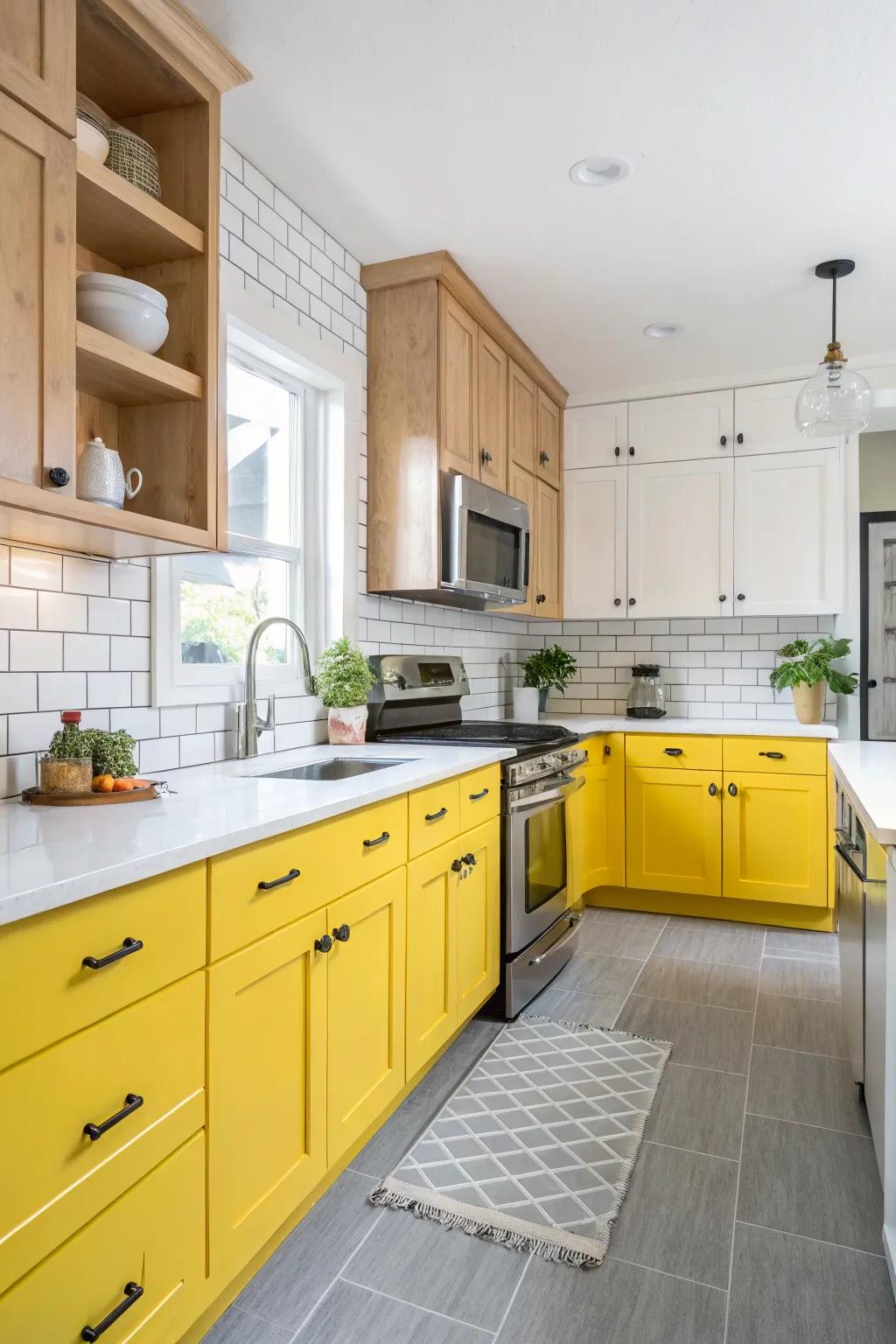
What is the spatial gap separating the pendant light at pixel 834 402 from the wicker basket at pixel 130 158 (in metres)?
2.01

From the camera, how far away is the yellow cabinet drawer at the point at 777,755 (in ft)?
11.9

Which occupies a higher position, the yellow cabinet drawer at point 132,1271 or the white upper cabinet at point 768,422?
the white upper cabinet at point 768,422

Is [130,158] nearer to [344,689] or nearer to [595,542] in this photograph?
[344,689]

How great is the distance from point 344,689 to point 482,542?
0.87m

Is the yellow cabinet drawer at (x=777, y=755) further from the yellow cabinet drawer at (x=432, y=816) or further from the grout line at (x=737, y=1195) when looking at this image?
the yellow cabinet drawer at (x=432, y=816)

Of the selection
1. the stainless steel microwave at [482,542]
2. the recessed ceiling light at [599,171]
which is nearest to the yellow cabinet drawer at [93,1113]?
the stainless steel microwave at [482,542]

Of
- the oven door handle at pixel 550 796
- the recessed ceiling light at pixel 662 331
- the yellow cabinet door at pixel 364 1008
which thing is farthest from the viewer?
the recessed ceiling light at pixel 662 331

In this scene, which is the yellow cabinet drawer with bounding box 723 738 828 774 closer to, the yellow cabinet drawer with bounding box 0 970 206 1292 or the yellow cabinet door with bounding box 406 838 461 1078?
the yellow cabinet door with bounding box 406 838 461 1078

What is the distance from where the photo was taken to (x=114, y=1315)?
3.68 ft

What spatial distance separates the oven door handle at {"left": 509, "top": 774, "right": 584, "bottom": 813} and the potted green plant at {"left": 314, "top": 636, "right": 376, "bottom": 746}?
569 mm

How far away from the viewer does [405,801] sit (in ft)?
6.75

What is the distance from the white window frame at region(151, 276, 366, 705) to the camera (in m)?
2.55

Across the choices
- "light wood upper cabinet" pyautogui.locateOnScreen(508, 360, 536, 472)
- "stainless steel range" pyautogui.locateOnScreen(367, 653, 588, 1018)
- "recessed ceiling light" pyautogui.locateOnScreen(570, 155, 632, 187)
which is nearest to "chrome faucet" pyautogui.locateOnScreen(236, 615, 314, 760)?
"stainless steel range" pyautogui.locateOnScreen(367, 653, 588, 1018)

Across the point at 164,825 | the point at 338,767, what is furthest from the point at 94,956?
the point at 338,767
